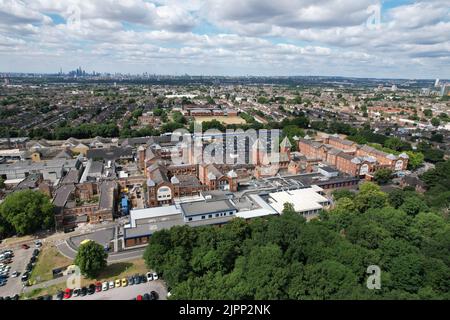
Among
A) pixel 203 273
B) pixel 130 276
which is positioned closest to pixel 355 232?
pixel 203 273

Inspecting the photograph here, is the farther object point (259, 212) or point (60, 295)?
point (259, 212)

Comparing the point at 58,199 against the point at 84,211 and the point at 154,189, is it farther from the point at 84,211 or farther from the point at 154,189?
the point at 154,189

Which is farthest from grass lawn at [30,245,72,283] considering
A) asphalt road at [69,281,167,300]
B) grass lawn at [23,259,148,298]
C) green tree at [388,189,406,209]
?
green tree at [388,189,406,209]

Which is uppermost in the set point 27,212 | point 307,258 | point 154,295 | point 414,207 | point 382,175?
point 414,207

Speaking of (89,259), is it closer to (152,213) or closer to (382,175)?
(152,213)

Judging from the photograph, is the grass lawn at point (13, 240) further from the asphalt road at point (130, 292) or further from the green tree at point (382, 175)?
the green tree at point (382, 175)

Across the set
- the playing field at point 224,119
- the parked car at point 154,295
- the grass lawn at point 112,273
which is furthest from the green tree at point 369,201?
the playing field at point 224,119

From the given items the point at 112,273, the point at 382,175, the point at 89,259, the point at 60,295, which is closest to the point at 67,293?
the point at 60,295
